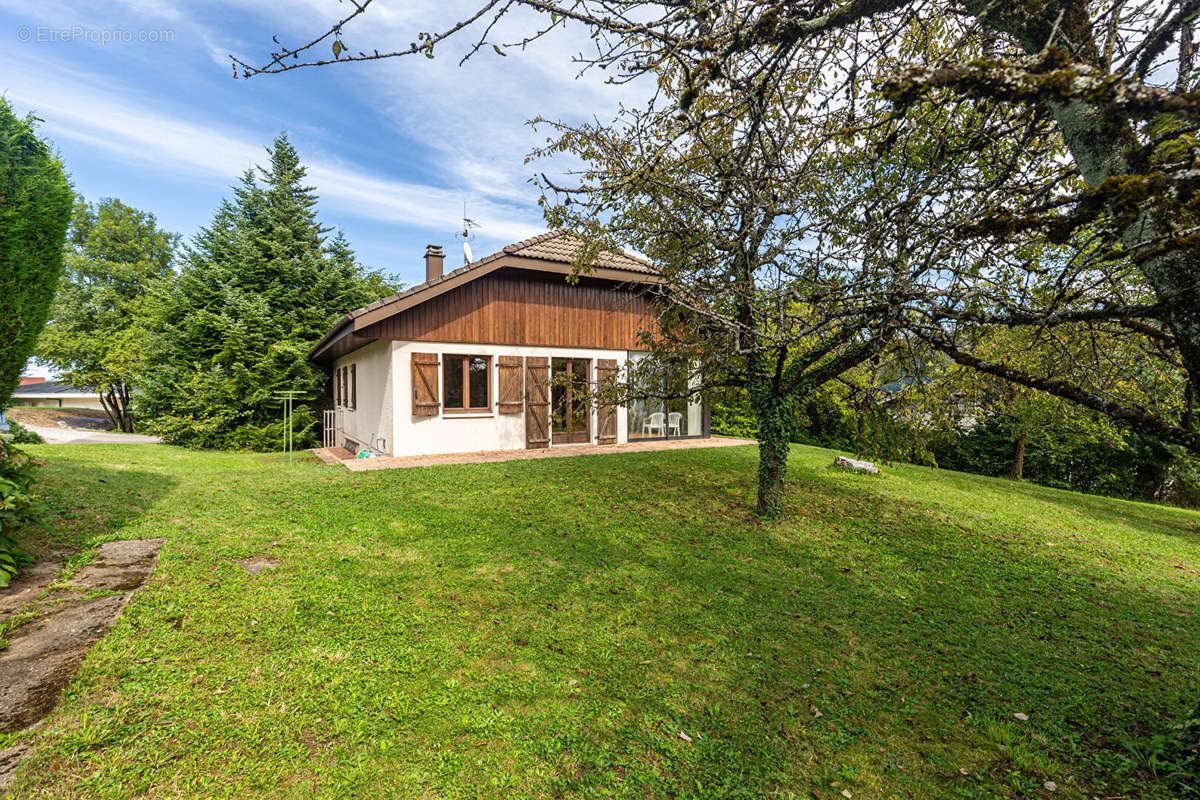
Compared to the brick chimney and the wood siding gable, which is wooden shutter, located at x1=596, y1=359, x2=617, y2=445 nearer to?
the wood siding gable

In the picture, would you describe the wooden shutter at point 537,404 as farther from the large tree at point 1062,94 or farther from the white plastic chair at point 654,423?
the large tree at point 1062,94

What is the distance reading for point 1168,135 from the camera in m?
1.99

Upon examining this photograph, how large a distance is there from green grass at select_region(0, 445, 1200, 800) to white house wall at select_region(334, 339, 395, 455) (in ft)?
12.9

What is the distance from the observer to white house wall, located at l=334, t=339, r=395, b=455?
10367mm

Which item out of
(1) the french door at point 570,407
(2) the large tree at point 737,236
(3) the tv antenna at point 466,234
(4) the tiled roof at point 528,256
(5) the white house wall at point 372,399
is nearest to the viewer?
(2) the large tree at point 737,236

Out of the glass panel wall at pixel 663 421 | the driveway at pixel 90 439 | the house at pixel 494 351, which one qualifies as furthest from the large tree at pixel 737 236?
the driveway at pixel 90 439

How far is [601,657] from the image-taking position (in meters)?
3.27

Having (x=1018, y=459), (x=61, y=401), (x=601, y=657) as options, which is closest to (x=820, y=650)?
(x=601, y=657)

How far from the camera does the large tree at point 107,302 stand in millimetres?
20422

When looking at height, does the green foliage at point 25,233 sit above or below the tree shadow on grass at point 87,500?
above

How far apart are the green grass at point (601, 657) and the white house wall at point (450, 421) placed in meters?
3.63

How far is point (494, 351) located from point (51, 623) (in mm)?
8627

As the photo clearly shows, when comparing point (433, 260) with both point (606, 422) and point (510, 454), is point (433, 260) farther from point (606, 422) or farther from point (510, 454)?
point (606, 422)

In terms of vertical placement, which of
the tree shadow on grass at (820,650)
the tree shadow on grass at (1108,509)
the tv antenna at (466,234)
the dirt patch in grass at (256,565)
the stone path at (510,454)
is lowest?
the tree shadow on grass at (1108,509)
